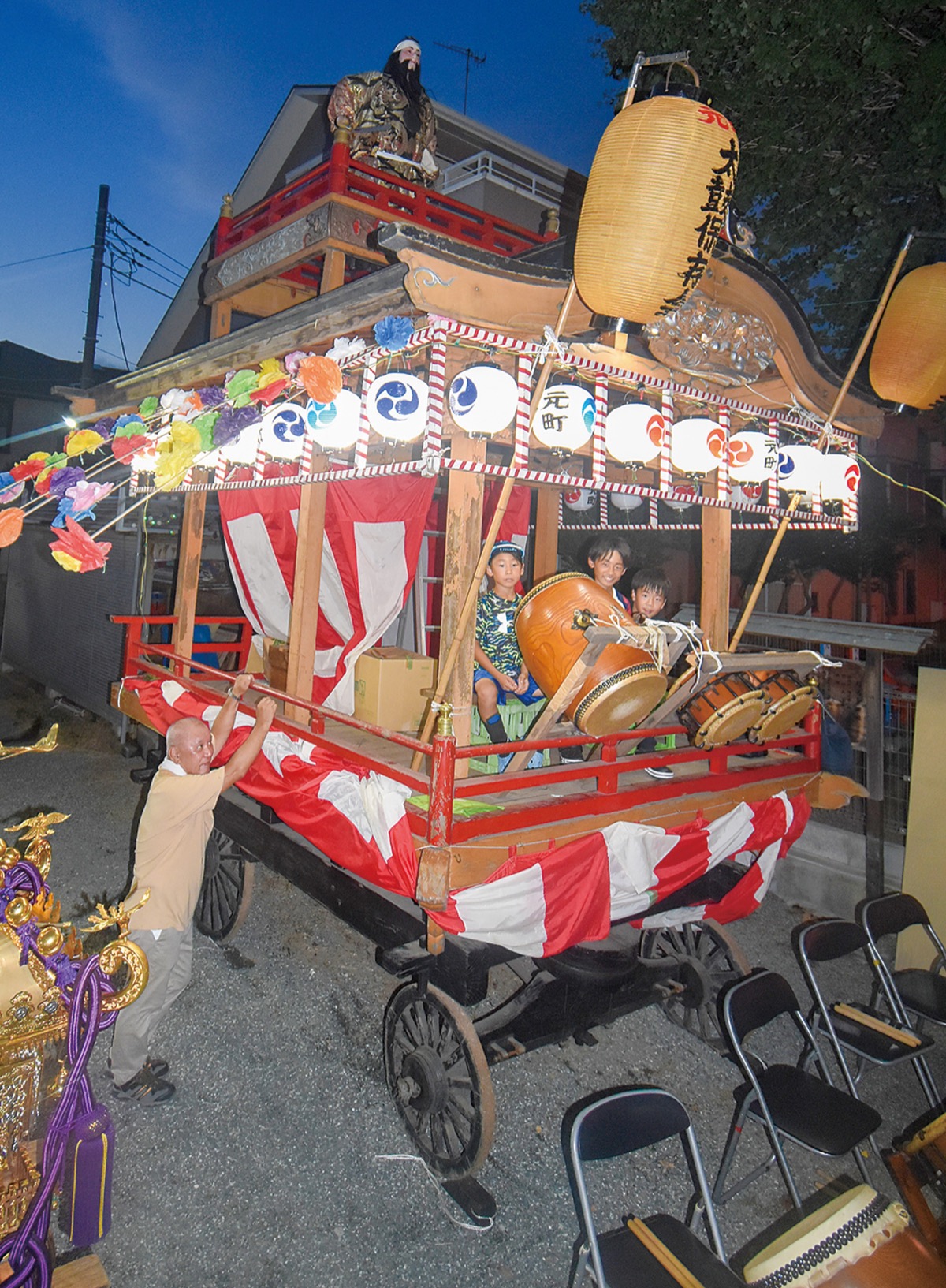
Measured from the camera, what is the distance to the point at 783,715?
4270 mm

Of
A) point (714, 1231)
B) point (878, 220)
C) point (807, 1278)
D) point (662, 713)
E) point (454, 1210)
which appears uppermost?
point (878, 220)

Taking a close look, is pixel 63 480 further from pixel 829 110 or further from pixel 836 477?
pixel 829 110

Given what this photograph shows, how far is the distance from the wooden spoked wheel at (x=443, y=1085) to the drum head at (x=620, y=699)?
164cm

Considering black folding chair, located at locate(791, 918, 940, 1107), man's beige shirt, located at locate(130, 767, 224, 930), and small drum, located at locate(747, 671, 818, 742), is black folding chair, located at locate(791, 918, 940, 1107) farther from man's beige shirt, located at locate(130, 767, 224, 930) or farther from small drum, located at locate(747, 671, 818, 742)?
man's beige shirt, located at locate(130, 767, 224, 930)

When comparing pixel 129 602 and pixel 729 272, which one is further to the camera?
pixel 129 602

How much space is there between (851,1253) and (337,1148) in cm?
251

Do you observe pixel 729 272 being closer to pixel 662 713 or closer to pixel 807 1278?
pixel 662 713

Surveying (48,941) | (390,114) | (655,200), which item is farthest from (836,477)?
(48,941)

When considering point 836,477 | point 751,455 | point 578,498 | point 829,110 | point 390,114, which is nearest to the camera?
point 751,455

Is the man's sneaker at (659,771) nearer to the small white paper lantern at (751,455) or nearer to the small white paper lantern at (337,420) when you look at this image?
the small white paper lantern at (751,455)

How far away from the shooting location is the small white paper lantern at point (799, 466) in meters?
5.50

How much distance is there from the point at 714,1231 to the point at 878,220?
30.9 feet

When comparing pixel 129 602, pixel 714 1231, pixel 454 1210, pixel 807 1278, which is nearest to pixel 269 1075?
pixel 454 1210

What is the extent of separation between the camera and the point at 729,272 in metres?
4.35
